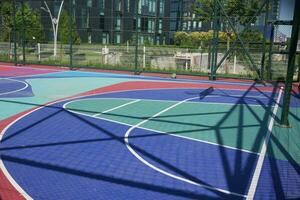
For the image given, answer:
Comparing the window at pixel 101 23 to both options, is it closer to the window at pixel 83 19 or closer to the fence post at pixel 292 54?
the window at pixel 83 19

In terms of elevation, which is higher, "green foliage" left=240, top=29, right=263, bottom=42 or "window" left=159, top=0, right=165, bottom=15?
"window" left=159, top=0, right=165, bottom=15

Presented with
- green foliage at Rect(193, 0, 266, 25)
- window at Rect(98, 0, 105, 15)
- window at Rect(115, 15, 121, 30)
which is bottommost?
window at Rect(115, 15, 121, 30)

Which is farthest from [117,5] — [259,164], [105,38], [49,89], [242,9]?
[259,164]

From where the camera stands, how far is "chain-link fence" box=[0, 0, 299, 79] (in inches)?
655

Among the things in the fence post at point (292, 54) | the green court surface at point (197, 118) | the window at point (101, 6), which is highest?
the window at point (101, 6)

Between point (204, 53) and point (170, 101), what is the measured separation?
29.8 ft

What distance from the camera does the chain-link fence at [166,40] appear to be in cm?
1664

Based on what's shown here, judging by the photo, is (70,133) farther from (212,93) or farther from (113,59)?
(113,59)

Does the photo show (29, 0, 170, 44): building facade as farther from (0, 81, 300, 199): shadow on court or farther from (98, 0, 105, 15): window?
(0, 81, 300, 199): shadow on court

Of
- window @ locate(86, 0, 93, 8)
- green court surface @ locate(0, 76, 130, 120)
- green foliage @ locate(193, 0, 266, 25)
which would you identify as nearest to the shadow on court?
green court surface @ locate(0, 76, 130, 120)

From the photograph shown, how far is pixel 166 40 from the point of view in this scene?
22141 mm

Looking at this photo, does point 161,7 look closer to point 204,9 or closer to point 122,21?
point 122,21

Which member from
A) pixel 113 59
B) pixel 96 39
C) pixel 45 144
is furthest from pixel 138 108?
pixel 96 39

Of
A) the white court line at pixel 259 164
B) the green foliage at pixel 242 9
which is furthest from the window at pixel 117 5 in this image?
the white court line at pixel 259 164
